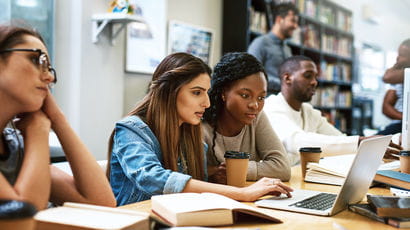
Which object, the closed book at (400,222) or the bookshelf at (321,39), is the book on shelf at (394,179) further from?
the bookshelf at (321,39)

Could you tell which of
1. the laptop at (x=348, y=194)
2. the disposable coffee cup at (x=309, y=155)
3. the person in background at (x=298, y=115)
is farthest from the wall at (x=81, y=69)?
the laptop at (x=348, y=194)

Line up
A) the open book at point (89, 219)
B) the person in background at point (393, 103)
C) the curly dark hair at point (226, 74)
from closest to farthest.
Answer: the open book at point (89, 219), the curly dark hair at point (226, 74), the person in background at point (393, 103)

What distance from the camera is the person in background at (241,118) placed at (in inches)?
68.8

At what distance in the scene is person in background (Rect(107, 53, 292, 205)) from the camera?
1.21 metres

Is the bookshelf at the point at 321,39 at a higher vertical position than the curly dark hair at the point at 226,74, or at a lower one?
higher

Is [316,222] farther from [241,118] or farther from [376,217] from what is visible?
[241,118]

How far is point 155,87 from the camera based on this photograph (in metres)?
1.48

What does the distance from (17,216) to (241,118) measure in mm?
1281

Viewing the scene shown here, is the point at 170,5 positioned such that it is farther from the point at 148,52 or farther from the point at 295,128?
the point at 295,128

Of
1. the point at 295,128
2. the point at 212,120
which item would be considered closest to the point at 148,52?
the point at 295,128

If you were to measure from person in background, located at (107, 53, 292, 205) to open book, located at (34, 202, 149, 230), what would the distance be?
1.34 ft

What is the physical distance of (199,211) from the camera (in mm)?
890

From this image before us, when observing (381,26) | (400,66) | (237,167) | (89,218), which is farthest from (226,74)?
(381,26)

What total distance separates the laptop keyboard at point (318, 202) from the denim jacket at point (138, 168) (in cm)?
32
